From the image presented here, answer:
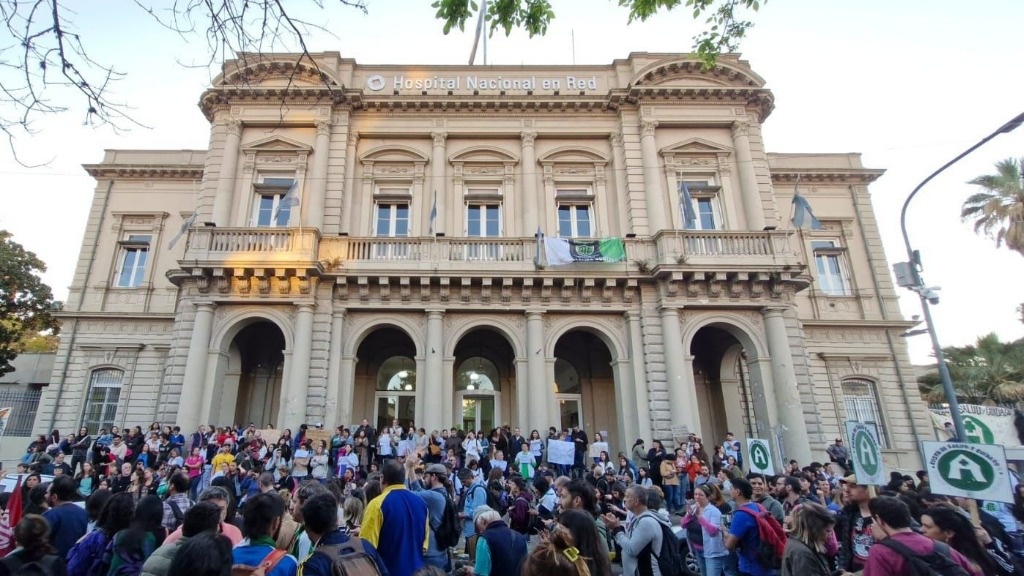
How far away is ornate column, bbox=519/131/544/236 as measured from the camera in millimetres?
18734

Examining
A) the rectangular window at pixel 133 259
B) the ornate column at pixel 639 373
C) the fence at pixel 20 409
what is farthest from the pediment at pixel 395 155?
the fence at pixel 20 409

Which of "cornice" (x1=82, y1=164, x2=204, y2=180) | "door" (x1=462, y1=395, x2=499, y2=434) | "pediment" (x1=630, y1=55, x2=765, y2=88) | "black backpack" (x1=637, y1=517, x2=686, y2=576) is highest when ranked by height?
"pediment" (x1=630, y1=55, x2=765, y2=88)

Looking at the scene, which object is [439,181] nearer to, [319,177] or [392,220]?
[392,220]

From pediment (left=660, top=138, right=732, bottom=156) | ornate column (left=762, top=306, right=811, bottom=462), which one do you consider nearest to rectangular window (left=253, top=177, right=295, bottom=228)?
pediment (left=660, top=138, right=732, bottom=156)

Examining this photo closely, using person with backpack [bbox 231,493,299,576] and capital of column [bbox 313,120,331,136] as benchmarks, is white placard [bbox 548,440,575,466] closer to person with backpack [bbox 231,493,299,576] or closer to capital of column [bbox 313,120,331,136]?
person with backpack [bbox 231,493,299,576]

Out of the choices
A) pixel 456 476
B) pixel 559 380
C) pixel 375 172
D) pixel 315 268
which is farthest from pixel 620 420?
pixel 375 172

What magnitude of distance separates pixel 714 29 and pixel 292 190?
14.8 meters

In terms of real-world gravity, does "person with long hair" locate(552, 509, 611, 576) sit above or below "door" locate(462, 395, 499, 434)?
below

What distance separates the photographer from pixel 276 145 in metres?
19.4

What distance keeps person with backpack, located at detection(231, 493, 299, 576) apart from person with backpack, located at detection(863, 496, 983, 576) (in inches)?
156

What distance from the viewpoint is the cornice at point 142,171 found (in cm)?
2317

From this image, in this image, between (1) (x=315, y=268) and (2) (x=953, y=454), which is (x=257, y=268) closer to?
(1) (x=315, y=268)

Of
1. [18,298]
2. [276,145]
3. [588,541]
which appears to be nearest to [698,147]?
[276,145]

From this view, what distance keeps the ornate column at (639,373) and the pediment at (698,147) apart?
6911 millimetres
